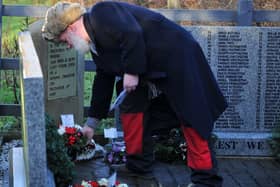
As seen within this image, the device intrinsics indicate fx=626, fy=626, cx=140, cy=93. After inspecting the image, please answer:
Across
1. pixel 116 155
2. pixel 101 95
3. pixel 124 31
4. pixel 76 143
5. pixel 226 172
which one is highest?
pixel 124 31

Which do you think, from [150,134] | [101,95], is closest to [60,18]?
[101,95]

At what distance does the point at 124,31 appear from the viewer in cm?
407

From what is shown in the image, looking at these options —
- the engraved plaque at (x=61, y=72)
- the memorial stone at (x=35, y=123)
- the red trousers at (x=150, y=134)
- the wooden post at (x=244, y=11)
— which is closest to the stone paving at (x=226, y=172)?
the red trousers at (x=150, y=134)

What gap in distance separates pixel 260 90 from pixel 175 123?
1.73 m

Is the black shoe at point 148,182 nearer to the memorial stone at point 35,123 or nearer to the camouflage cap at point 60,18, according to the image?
the camouflage cap at point 60,18

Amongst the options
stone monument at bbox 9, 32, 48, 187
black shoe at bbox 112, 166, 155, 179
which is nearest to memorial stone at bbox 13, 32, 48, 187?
stone monument at bbox 9, 32, 48, 187

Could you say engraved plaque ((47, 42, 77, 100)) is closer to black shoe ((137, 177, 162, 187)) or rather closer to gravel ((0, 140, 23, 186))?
gravel ((0, 140, 23, 186))

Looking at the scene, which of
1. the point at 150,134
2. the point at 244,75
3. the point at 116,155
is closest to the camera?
the point at 150,134

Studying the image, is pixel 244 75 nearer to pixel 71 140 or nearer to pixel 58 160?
pixel 71 140

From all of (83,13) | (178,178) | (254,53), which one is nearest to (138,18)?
(83,13)

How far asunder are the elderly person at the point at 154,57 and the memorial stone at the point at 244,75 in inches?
67.0

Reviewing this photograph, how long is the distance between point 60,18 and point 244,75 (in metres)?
2.53

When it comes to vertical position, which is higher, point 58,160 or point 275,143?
point 58,160

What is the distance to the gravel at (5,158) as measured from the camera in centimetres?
561
